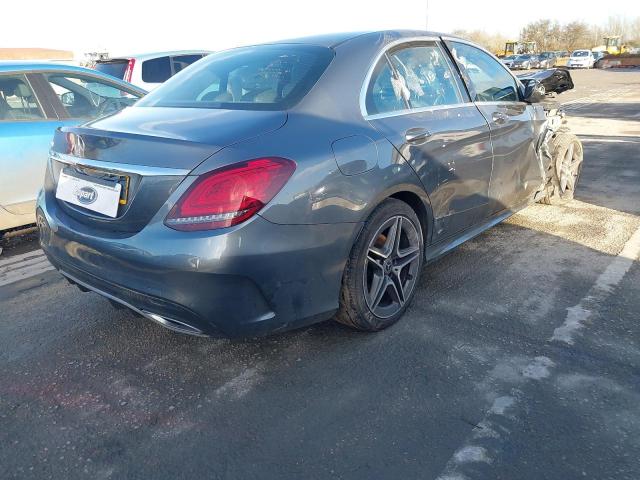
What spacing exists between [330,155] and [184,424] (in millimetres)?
1337

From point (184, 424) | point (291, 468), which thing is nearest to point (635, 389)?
point (291, 468)

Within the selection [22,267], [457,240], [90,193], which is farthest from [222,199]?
Answer: [22,267]

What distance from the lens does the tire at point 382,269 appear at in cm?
268

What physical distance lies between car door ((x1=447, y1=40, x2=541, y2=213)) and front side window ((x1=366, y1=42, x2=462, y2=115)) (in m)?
0.23

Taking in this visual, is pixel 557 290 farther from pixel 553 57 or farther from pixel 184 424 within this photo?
pixel 553 57

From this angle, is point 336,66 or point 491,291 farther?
point 491,291

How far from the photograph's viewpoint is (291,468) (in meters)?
2.00

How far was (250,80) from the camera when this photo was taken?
2.99 metres

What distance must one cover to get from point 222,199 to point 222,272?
0.30m

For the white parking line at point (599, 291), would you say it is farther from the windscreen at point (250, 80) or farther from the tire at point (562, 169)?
the windscreen at point (250, 80)

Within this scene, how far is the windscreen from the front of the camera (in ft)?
8.86

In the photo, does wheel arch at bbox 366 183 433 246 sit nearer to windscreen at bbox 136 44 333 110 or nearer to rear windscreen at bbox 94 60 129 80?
windscreen at bbox 136 44 333 110

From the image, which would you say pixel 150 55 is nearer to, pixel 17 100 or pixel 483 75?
pixel 17 100

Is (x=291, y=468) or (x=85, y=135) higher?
(x=85, y=135)
